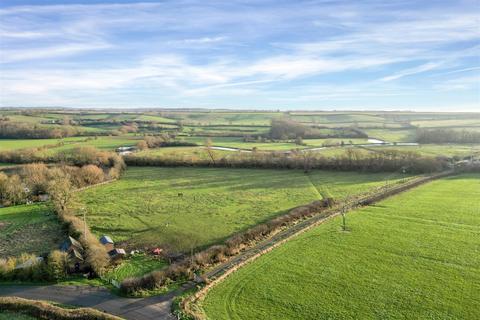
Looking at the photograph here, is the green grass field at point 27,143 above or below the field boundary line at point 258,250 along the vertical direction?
above

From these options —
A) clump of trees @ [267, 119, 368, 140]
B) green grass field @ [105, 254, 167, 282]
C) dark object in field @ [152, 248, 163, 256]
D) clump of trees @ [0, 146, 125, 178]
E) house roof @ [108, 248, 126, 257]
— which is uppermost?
clump of trees @ [267, 119, 368, 140]

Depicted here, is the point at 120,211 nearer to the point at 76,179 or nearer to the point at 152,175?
the point at 76,179

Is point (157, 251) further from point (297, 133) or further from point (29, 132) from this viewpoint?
point (297, 133)

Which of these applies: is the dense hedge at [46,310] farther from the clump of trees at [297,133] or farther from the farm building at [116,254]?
the clump of trees at [297,133]

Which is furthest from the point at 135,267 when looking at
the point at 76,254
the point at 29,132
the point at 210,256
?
the point at 29,132

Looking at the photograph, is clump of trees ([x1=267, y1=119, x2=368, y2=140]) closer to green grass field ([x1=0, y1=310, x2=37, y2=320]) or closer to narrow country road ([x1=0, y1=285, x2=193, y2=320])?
narrow country road ([x1=0, y1=285, x2=193, y2=320])

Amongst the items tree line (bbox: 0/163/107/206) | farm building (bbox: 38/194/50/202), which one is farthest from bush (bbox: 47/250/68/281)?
farm building (bbox: 38/194/50/202)

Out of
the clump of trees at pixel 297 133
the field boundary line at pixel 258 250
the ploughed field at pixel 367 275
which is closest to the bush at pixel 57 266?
the field boundary line at pixel 258 250
